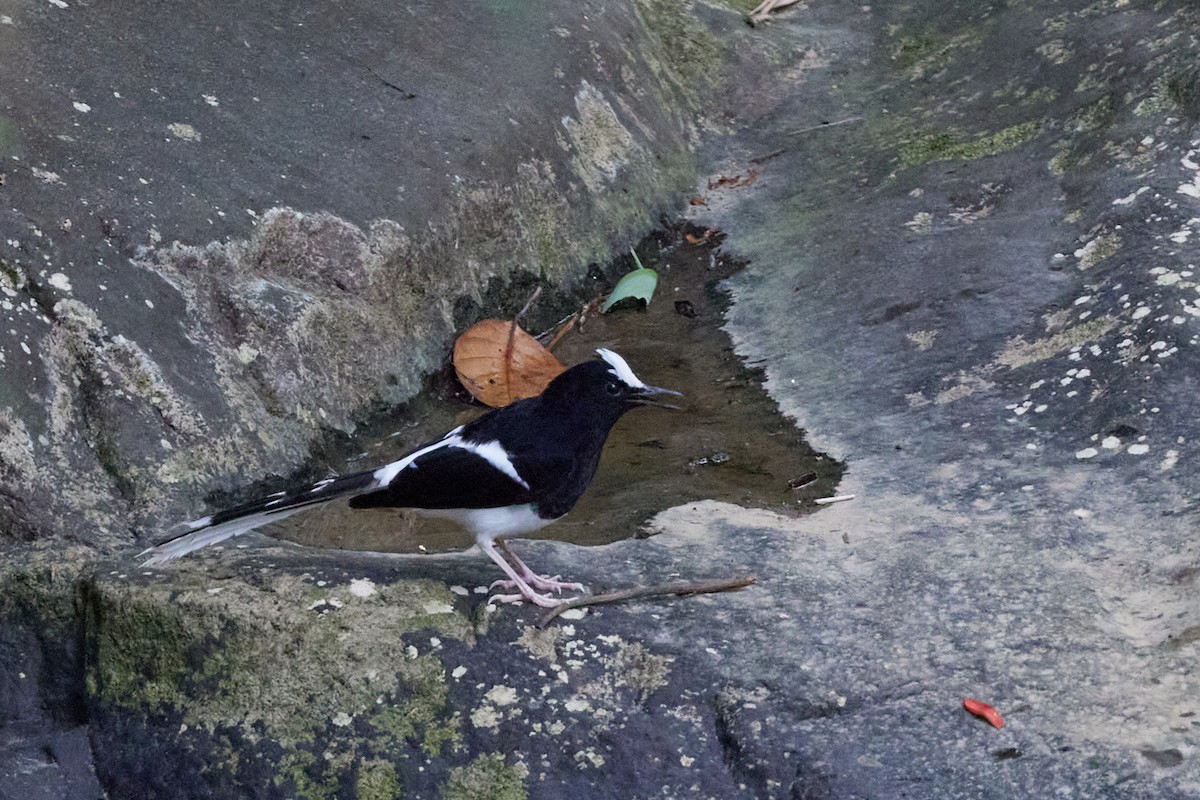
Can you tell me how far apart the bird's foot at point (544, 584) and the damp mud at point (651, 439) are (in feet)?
1.44

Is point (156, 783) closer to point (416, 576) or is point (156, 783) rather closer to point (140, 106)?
point (416, 576)

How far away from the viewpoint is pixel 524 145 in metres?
5.72

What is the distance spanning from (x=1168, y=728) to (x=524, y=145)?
386 cm

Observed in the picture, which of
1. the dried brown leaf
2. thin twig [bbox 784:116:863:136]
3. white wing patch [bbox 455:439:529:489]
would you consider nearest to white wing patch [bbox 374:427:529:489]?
white wing patch [bbox 455:439:529:489]

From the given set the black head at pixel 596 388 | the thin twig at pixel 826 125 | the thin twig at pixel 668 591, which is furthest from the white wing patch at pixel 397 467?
the thin twig at pixel 826 125

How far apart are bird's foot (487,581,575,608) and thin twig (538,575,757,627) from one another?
24mm

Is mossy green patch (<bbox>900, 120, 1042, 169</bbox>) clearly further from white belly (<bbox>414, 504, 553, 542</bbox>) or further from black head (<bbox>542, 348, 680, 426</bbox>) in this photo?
white belly (<bbox>414, 504, 553, 542</bbox>)

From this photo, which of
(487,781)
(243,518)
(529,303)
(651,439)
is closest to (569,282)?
(529,303)

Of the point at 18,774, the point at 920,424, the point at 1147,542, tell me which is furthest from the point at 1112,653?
the point at 18,774

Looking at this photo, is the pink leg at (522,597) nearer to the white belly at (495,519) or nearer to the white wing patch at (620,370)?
the white belly at (495,519)

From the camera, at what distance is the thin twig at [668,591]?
3195 millimetres

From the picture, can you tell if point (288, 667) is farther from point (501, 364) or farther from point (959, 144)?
point (959, 144)

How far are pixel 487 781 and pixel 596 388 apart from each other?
1.24 meters

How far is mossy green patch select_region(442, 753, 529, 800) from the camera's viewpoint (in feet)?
8.90
